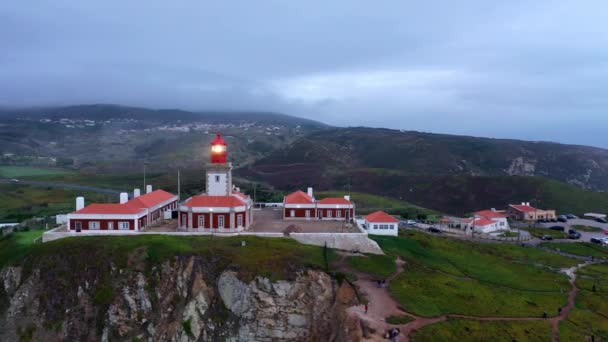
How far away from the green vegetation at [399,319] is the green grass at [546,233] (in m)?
39.9

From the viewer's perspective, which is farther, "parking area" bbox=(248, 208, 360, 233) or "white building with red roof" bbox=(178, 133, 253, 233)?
"parking area" bbox=(248, 208, 360, 233)

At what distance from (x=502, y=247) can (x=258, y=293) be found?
107ft

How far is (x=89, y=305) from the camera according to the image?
114 ft

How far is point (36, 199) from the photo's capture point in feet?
294

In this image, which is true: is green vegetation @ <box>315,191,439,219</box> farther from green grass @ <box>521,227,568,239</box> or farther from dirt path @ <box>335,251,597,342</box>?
dirt path @ <box>335,251,597,342</box>

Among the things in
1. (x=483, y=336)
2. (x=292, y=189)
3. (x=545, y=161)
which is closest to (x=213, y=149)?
(x=483, y=336)

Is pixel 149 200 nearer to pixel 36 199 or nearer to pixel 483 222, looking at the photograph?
pixel 483 222

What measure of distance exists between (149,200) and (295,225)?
1617cm

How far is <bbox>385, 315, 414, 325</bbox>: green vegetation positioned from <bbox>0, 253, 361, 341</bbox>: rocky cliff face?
11.5 ft

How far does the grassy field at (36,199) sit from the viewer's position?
75500 mm

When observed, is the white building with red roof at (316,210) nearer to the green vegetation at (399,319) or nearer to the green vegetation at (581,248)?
the green vegetation at (399,319)

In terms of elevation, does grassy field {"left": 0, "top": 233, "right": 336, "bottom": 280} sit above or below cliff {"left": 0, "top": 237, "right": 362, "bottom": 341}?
above

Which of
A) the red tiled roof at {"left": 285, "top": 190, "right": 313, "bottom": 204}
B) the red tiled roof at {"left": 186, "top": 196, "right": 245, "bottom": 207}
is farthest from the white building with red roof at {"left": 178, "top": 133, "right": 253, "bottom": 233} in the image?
the red tiled roof at {"left": 285, "top": 190, "right": 313, "bottom": 204}

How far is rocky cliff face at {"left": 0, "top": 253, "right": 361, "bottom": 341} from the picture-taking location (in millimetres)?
33562
